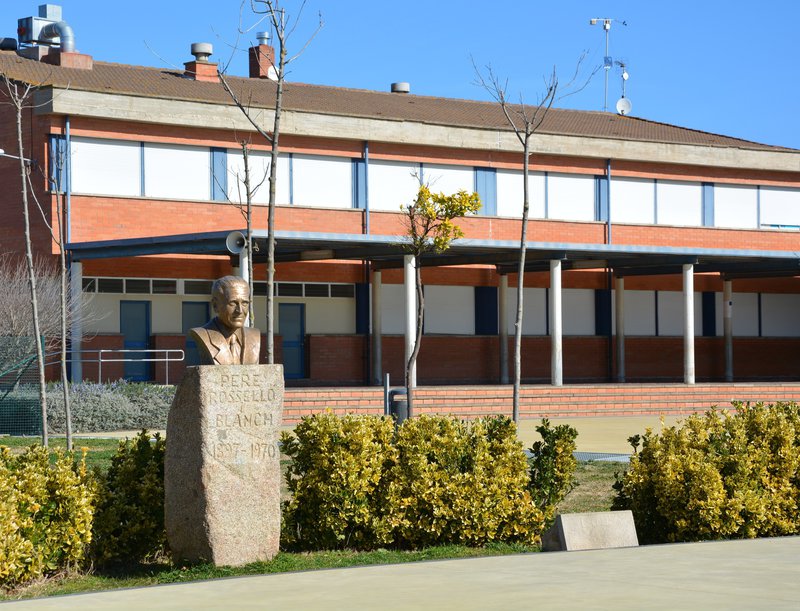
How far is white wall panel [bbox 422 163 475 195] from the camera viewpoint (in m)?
40.2

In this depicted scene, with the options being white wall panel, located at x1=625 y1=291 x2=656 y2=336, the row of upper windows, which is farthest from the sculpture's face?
white wall panel, located at x1=625 y1=291 x2=656 y2=336

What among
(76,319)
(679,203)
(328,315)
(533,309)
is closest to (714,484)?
(76,319)

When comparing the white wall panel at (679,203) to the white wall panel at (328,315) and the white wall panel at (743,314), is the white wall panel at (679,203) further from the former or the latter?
the white wall panel at (328,315)

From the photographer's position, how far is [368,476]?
11344 mm

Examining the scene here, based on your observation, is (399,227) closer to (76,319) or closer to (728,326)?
(76,319)

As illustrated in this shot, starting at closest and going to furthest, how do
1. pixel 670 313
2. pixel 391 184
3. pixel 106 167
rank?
pixel 106 167, pixel 391 184, pixel 670 313

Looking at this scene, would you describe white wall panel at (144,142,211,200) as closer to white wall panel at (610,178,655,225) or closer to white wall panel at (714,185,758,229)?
white wall panel at (610,178,655,225)

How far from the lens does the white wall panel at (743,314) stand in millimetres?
46438

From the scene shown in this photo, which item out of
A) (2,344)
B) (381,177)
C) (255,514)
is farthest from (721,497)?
(381,177)

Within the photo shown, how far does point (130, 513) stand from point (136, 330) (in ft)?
84.6

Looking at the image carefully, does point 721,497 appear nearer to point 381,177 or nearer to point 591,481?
point 591,481

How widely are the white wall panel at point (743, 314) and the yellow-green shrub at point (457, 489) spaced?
3576cm

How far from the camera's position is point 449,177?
40.6 metres

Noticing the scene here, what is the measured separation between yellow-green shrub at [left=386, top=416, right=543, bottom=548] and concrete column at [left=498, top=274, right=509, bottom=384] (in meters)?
28.4
